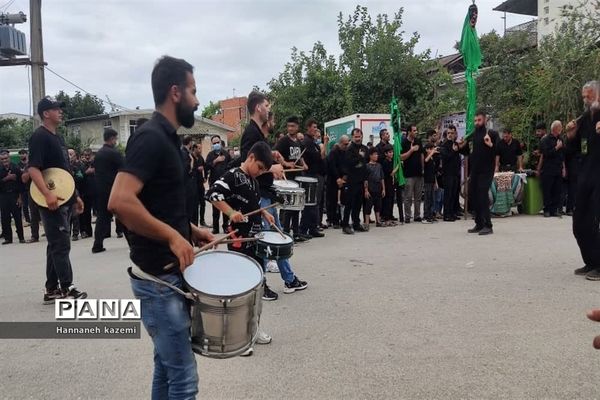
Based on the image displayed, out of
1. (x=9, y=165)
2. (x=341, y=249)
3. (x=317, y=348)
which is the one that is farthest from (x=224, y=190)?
(x=9, y=165)

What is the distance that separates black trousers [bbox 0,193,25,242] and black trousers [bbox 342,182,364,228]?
7.46 meters

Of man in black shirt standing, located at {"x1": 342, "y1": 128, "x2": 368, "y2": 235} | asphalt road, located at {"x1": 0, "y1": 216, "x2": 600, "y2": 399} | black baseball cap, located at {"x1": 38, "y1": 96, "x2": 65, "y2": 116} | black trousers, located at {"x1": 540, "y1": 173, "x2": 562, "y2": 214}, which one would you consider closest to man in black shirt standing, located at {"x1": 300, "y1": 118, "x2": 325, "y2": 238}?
man in black shirt standing, located at {"x1": 342, "y1": 128, "x2": 368, "y2": 235}

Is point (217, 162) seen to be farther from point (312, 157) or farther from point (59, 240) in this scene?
point (59, 240)

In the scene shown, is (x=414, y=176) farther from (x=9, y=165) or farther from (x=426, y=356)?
(x=9, y=165)

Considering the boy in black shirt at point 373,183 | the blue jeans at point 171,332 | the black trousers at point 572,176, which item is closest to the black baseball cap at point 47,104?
the blue jeans at point 171,332

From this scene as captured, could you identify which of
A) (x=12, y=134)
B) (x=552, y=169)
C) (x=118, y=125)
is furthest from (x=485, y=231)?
(x=118, y=125)

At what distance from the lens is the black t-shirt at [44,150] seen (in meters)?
5.49

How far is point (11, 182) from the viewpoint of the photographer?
11.7 meters

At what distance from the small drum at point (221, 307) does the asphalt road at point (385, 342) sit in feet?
3.35

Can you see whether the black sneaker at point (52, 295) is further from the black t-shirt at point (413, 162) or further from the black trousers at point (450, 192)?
the black trousers at point (450, 192)

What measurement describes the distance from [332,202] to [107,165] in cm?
471

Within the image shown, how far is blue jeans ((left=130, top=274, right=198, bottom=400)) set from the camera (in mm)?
2502

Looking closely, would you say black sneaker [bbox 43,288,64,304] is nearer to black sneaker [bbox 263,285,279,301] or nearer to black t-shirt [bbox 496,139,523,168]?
black sneaker [bbox 263,285,279,301]

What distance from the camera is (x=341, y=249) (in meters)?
8.70
